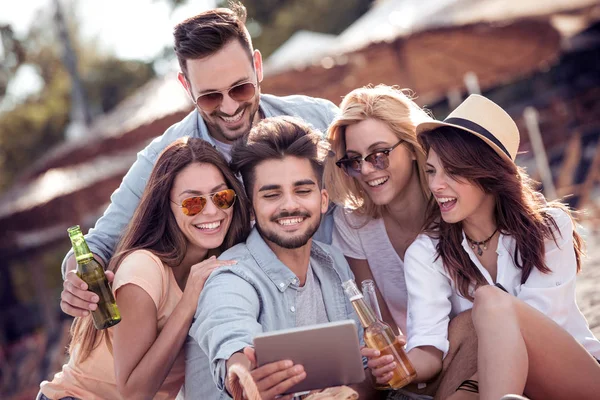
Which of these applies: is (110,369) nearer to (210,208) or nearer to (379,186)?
(210,208)

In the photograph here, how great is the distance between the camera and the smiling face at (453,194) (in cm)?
401

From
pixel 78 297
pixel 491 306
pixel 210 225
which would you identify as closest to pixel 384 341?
pixel 491 306

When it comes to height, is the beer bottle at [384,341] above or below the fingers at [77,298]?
below

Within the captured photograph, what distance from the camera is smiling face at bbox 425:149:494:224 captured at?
4008 millimetres

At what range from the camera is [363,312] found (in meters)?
3.48

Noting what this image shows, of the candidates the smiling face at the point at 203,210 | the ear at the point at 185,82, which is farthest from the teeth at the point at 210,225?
the ear at the point at 185,82

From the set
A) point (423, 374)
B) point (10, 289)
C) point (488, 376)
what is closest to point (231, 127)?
point (423, 374)

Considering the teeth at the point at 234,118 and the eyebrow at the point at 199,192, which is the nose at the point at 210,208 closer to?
the eyebrow at the point at 199,192

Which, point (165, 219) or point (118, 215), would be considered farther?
point (118, 215)

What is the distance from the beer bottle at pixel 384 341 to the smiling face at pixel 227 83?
5.04 feet

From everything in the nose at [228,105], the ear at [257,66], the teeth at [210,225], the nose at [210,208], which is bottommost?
the teeth at [210,225]

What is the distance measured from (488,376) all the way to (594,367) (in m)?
0.53

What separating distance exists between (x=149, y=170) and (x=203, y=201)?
800 mm

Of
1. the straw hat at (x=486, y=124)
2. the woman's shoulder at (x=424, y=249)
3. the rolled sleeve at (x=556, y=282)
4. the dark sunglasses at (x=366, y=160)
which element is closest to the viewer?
the rolled sleeve at (x=556, y=282)
